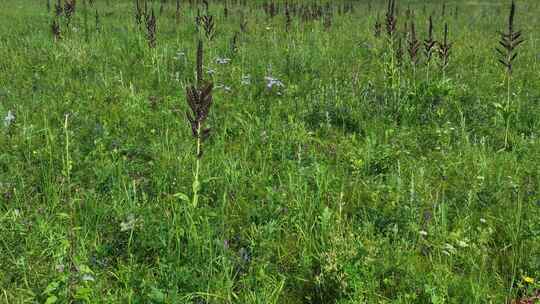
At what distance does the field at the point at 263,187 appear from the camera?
2.43m

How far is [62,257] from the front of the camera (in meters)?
2.40

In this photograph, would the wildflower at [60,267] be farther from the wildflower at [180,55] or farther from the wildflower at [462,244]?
the wildflower at [180,55]

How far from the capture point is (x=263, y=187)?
3.51 meters

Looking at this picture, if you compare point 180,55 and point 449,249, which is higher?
point 180,55

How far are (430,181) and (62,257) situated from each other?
113 inches

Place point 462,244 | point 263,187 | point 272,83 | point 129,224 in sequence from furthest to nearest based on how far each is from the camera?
point 272,83 < point 263,187 < point 129,224 < point 462,244

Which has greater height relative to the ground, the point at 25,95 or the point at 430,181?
the point at 25,95

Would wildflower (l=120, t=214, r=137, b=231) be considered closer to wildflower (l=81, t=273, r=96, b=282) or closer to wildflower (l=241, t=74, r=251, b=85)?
wildflower (l=81, t=273, r=96, b=282)

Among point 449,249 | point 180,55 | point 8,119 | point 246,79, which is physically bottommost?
point 449,249

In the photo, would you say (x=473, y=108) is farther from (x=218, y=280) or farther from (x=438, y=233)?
(x=218, y=280)

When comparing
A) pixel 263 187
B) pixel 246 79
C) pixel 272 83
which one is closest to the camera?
pixel 263 187

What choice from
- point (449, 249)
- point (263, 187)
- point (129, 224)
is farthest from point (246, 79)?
point (449, 249)

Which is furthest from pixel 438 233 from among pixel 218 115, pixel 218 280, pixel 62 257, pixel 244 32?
pixel 244 32

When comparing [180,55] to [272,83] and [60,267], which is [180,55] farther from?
[60,267]
